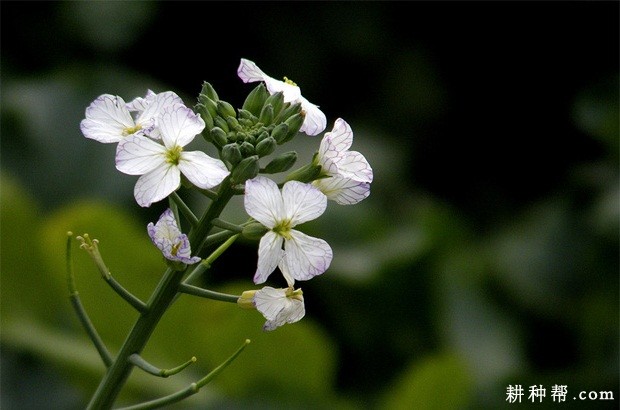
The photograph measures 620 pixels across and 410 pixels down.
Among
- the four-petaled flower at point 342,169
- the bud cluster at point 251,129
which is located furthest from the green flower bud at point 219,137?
the four-petaled flower at point 342,169

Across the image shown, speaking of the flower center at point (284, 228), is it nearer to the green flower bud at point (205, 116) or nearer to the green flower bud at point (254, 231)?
the green flower bud at point (254, 231)

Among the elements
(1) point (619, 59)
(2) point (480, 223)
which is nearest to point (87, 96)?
(2) point (480, 223)

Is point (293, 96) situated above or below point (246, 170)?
above

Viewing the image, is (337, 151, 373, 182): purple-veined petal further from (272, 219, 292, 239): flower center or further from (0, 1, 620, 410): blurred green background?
(0, 1, 620, 410): blurred green background

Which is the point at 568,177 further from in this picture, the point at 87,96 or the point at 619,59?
the point at 87,96

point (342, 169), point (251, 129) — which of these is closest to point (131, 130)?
point (251, 129)

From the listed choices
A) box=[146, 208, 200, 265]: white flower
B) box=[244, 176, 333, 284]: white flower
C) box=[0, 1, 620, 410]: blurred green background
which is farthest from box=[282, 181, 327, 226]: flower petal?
box=[0, 1, 620, 410]: blurred green background

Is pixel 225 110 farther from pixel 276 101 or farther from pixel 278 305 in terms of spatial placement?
Result: pixel 278 305
